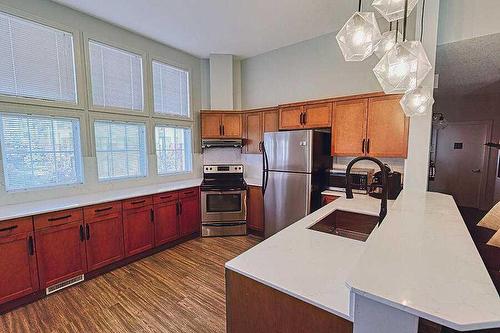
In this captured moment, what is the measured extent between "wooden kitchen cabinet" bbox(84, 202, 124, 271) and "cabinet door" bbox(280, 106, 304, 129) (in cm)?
267

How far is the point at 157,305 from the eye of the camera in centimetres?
230

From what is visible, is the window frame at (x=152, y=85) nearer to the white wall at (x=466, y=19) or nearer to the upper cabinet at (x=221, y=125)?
the upper cabinet at (x=221, y=125)

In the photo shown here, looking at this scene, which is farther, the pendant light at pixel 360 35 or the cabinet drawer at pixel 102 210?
the cabinet drawer at pixel 102 210

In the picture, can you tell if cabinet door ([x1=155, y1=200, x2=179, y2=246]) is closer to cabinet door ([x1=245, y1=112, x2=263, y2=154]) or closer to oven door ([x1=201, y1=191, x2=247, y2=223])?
oven door ([x1=201, y1=191, x2=247, y2=223])

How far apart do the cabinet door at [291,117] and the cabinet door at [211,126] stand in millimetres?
1228

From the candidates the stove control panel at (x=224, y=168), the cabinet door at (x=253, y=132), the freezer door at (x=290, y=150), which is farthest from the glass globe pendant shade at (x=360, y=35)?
the stove control panel at (x=224, y=168)

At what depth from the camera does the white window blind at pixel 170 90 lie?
3.99m

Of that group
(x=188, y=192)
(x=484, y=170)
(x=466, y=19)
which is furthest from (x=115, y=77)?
(x=484, y=170)

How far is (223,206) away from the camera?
13.1 ft

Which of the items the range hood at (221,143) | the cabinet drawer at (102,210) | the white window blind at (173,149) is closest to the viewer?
the cabinet drawer at (102,210)

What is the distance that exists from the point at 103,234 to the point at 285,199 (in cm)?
245

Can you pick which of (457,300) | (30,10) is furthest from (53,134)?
(457,300)

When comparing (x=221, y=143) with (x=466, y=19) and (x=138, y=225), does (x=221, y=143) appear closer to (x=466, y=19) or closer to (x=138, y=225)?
(x=138, y=225)

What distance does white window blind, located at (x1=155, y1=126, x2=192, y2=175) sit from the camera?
4.09 meters
